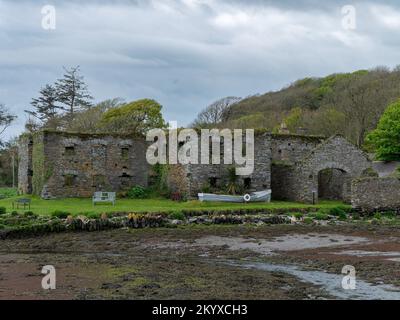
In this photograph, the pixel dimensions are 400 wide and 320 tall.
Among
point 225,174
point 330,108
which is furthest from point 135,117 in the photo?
point 330,108

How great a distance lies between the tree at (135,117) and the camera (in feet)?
171

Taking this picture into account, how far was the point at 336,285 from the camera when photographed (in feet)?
48.9

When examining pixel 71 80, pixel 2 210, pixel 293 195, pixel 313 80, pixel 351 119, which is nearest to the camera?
pixel 2 210

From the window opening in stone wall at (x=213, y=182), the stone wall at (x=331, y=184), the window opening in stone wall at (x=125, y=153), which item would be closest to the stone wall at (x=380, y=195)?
the stone wall at (x=331, y=184)

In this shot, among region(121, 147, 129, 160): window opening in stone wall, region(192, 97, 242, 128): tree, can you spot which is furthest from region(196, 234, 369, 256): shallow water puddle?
region(192, 97, 242, 128): tree

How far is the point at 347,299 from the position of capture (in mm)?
13000

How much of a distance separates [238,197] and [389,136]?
20.3 m

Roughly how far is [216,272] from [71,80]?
5786 centimetres

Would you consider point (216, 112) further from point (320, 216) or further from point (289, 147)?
point (320, 216)

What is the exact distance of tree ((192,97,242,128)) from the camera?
240ft

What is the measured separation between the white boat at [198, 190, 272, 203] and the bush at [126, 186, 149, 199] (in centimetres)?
643
